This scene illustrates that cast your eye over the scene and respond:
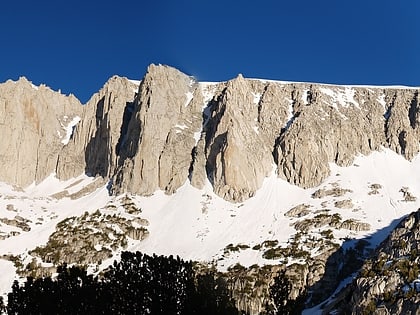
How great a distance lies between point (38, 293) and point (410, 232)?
339ft

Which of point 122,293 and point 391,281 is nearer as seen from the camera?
point 122,293

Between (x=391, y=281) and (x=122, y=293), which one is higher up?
(x=391, y=281)

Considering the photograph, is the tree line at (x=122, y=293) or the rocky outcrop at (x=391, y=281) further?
the rocky outcrop at (x=391, y=281)

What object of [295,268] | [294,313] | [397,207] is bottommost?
[294,313]

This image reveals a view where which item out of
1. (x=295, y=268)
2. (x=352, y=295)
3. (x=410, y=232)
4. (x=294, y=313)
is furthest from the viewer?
(x=295, y=268)

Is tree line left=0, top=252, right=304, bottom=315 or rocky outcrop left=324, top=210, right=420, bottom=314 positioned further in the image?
rocky outcrop left=324, top=210, right=420, bottom=314

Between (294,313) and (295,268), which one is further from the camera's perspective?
(295,268)

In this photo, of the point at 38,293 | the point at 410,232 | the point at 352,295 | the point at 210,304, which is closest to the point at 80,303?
the point at 38,293

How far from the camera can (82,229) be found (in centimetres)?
19012

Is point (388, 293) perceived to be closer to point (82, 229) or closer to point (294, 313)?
point (294, 313)

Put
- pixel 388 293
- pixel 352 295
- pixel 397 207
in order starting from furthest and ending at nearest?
pixel 397 207, pixel 352 295, pixel 388 293

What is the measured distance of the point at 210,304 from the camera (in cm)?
5941

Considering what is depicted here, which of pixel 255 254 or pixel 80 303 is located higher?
pixel 255 254

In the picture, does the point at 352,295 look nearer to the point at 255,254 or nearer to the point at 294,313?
the point at 294,313
